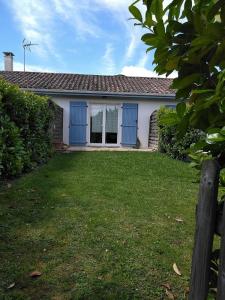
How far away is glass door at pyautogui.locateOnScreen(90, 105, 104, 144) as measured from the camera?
55.9 feet

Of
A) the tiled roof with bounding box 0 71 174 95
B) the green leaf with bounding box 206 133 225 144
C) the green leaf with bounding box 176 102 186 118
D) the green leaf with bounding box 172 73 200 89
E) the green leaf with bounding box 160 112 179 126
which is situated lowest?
the green leaf with bounding box 206 133 225 144

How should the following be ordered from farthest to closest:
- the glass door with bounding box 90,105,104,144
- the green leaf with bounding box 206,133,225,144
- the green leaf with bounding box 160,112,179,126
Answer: the glass door with bounding box 90,105,104,144, the green leaf with bounding box 160,112,179,126, the green leaf with bounding box 206,133,225,144

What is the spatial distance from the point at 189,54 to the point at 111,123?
52.0 feet

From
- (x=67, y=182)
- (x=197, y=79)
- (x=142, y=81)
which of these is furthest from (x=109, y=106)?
(x=197, y=79)

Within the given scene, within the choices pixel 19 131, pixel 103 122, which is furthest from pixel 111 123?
pixel 19 131

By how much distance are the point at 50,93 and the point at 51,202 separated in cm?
1180

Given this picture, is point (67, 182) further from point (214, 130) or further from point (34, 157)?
point (214, 130)

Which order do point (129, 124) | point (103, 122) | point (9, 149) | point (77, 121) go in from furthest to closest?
point (103, 122) < point (129, 124) < point (77, 121) < point (9, 149)

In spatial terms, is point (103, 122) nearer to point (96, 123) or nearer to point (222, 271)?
point (96, 123)

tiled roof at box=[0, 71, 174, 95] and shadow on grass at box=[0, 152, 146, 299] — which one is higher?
tiled roof at box=[0, 71, 174, 95]

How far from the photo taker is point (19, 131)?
760 cm

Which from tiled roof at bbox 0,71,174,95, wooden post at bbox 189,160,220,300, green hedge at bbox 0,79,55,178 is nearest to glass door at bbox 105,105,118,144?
tiled roof at bbox 0,71,174,95

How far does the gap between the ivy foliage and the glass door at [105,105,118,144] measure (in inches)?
617

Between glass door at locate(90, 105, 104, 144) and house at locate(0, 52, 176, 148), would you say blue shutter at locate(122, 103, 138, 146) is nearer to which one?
house at locate(0, 52, 176, 148)
